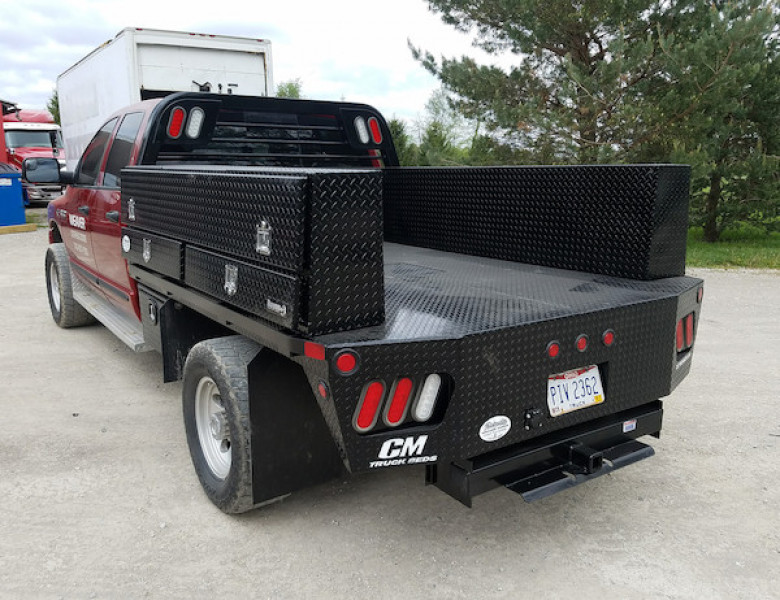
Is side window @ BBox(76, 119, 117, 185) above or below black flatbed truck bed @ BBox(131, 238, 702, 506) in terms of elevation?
above

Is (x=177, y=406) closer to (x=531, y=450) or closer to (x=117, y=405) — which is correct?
(x=117, y=405)

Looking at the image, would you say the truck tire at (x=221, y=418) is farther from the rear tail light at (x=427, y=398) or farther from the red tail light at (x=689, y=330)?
the red tail light at (x=689, y=330)

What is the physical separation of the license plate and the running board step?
247cm

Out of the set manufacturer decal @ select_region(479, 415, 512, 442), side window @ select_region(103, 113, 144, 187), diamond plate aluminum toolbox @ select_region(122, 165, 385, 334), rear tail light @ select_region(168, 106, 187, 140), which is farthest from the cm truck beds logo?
side window @ select_region(103, 113, 144, 187)

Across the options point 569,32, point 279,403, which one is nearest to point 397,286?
point 279,403

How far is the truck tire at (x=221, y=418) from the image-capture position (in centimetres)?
280

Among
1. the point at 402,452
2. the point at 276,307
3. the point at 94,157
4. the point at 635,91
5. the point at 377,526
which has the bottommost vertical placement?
the point at 377,526

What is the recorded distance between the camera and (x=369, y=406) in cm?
236

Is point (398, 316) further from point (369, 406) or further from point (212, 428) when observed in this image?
point (212, 428)

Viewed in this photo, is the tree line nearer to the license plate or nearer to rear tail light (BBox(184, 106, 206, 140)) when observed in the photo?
rear tail light (BBox(184, 106, 206, 140))

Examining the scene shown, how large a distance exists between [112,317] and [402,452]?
3472mm

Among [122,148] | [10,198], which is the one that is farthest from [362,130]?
[10,198]

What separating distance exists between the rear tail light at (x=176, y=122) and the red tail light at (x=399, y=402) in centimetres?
290

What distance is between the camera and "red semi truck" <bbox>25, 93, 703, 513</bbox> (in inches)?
93.4
